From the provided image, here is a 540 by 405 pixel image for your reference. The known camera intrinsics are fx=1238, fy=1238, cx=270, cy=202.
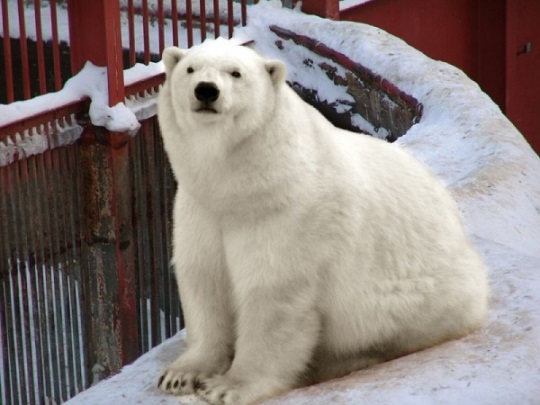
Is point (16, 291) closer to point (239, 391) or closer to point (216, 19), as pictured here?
point (216, 19)

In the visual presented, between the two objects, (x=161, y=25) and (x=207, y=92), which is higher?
(x=207, y=92)

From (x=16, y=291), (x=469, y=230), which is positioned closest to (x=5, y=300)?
(x=16, y=291)

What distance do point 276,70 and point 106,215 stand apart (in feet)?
12.0

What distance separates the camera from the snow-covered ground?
3.64m

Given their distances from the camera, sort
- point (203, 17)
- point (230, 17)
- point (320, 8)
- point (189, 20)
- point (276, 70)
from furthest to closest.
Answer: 1. point (320, 8)
2. point (230, 17)
3. point (203, 17)
4. point (189, 20)
5. point (276, 70)

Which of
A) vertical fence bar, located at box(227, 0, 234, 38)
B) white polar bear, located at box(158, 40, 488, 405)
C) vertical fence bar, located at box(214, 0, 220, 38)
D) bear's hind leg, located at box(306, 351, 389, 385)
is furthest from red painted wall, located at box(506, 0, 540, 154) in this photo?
bear's hind leg, located at box(306, 351, 389, 385)

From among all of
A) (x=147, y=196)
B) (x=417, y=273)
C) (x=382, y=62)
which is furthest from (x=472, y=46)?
(x=417, y=273)

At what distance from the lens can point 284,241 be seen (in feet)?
11.8

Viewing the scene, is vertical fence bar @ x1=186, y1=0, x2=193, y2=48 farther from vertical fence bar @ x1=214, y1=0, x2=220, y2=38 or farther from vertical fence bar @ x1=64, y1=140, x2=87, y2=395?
vertical fence bar @ x1=64, y1=140, x2=87, y2=395

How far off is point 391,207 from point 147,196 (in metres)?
3.79

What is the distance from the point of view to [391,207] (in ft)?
12.5

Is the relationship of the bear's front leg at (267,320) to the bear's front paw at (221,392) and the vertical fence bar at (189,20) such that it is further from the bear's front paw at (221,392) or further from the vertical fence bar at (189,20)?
the vertical fence bar at (189,20)

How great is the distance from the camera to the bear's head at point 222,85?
3.39 m

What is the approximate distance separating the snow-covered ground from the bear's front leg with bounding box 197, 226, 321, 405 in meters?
0.08
